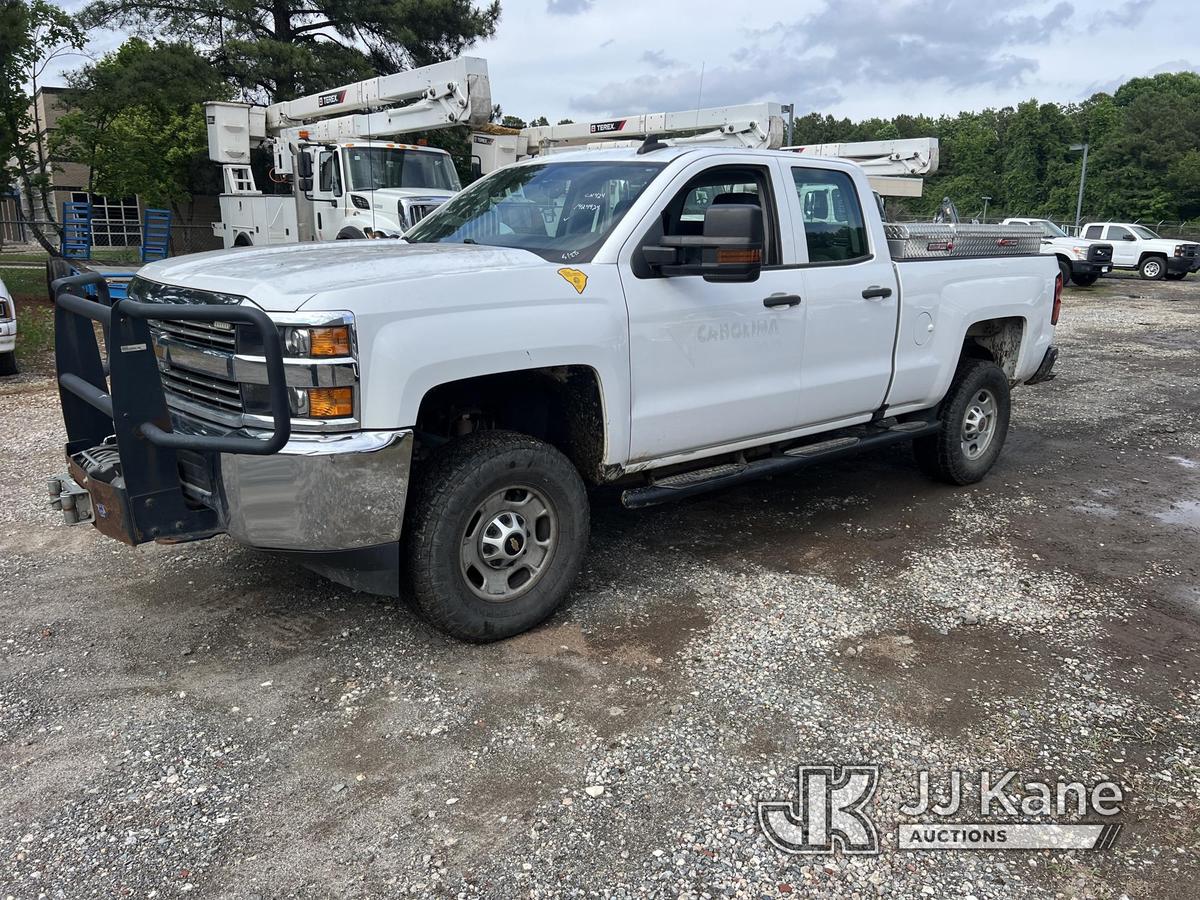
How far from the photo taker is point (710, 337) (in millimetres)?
4461

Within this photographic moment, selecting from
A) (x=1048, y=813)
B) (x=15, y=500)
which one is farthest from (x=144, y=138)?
(x=1048, y=813)

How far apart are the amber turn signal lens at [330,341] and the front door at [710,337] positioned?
1.31m

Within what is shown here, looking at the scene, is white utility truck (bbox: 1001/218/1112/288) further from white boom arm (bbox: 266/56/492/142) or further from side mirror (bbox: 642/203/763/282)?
side mirror (bbox: 642/203/763/282)

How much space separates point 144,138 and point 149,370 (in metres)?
29.7

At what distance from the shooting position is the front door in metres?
4.25

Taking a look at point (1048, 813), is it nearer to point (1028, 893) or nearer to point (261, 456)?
point (1028, 893)

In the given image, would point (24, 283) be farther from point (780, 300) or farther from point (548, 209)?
point (780, 300)

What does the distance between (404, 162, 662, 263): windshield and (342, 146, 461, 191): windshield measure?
10.7 m

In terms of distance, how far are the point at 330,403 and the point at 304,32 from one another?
1165 inches

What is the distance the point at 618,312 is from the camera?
4102mm

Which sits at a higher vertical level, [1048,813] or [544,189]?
[544,189]

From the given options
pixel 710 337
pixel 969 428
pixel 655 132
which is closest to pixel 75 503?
pixel 710 337

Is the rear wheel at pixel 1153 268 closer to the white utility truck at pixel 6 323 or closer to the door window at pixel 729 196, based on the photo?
A: the door window at pixel 729 196

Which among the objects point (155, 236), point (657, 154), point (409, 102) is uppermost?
point (409, 102)
